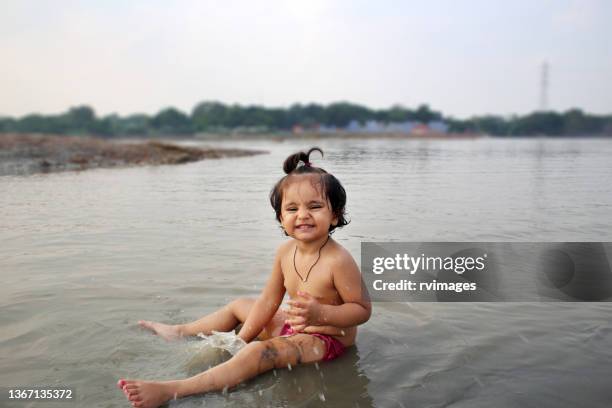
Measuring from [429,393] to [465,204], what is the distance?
5.28 metres

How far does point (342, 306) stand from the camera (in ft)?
9.12

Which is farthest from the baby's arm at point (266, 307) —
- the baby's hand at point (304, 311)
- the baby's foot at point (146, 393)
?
the baby's foot at point (146, 393)

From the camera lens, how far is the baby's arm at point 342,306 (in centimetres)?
255

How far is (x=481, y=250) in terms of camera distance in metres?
4.89

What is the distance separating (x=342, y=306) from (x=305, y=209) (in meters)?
0.51

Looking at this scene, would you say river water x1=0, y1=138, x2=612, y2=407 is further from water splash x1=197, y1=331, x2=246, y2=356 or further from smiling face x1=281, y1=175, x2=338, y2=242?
smiling face x1=281, y1=175, x2=338, y2=242

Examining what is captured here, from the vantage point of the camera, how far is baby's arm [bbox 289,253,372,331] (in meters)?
2.55

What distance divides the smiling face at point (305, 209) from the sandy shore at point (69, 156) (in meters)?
10.4

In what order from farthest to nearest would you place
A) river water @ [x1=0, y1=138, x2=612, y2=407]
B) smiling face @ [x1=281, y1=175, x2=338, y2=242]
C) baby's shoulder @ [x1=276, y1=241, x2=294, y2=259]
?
1. baby's shoulder @ [x1=276, y1=241, x2=294, y2=259]
2. smiling face @ [x1=281, y1=175, x2=338, y2=242]
3. river water @ [x1=0, y1=138, x2=612, y2=407]

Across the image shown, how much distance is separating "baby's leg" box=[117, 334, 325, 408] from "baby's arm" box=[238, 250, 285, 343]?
328 millimetres

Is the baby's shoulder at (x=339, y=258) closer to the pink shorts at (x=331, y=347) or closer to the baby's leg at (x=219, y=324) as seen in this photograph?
the pink shorts at (x=331, y=347)

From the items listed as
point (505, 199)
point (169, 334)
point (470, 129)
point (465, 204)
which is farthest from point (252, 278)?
point (470, 129)

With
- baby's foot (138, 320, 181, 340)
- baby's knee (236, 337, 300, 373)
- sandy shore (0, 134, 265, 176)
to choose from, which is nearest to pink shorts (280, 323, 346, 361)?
baby's knee (236, 337, 300, 373)

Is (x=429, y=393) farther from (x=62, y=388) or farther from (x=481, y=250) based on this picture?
(x=481, y=250)
